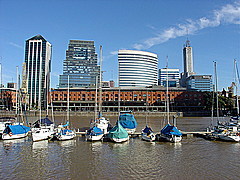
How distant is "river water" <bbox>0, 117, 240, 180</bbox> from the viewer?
22.5m

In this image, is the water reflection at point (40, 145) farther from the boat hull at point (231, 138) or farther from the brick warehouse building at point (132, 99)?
the brick warehouse building at point (132, 99)

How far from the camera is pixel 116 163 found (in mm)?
26328

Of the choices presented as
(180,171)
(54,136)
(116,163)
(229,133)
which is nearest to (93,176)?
(116,163)

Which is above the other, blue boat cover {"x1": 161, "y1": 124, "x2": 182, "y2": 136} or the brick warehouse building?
the brick warehouse building

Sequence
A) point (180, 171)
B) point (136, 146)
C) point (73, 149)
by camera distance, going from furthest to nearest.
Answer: point (136, 146), point (73, 149), point (180, 171)

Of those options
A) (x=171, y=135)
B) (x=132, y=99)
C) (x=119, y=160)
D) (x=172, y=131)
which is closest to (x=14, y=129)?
(x=119, y=160)

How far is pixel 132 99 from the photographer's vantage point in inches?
6152

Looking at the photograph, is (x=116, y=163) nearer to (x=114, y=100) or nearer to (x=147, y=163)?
(x=147, y=163)

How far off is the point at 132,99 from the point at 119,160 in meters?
129

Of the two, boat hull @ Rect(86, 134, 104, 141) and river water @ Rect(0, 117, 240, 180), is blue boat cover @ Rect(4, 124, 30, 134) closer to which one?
river water @ Rect(0, 117, 240, 180)

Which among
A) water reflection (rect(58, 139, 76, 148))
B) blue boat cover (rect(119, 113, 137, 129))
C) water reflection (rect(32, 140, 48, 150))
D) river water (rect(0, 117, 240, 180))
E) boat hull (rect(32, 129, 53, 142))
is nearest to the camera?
river water (rect(0, 117, 240, 180))

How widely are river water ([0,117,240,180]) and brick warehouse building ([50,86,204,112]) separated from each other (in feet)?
378

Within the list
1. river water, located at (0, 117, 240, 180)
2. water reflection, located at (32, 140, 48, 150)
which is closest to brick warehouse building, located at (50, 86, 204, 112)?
water reflection, located at (32, 140, 48, 150)

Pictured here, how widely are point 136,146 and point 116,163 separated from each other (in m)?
10.4
